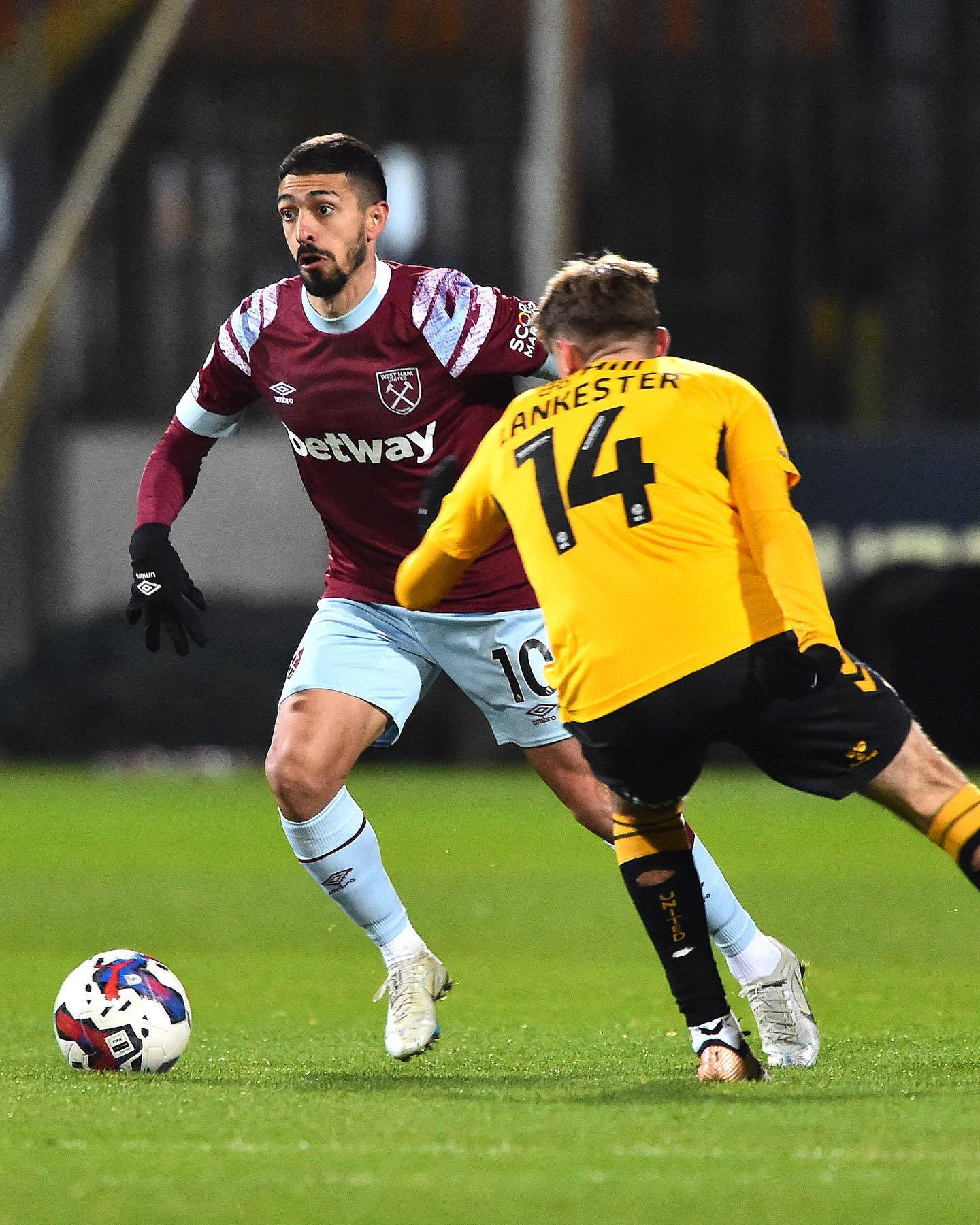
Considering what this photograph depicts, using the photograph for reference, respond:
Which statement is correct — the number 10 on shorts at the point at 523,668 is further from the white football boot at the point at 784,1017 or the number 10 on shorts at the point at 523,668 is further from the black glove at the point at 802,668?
the black glove at the point at 802,668

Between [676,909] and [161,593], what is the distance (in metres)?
1.84

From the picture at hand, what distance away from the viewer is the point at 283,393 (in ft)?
20.0

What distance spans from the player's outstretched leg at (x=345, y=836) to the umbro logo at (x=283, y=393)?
825 millimetres

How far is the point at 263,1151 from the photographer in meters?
4.39

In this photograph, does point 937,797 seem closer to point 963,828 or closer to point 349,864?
point 963,828

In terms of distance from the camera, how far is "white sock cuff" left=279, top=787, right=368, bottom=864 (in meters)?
5.95

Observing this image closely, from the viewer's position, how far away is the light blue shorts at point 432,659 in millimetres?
6066

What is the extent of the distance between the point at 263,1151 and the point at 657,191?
69.3 feet

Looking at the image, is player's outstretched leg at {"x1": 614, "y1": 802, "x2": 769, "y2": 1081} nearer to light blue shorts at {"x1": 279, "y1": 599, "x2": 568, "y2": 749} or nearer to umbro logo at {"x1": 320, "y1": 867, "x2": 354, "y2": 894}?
light blue shorts at {"x1": 279, "y1": 599, "x2": 568, "y2": 749}

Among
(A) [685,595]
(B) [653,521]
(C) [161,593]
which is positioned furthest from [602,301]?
(C) [161,593]

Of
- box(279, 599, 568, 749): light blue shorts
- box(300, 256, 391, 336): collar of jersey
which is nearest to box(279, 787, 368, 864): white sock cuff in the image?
box(279, 599, 568, 749): light blue shorts

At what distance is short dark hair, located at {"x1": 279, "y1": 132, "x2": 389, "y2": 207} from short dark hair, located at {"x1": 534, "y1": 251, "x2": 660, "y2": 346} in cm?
115

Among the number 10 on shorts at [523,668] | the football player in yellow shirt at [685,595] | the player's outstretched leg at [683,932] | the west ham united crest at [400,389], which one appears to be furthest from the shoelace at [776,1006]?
the west ham united crest at [400,389]

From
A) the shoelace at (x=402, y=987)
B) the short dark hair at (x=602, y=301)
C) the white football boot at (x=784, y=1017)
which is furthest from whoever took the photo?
the shoelace at (x=402, y=987)
